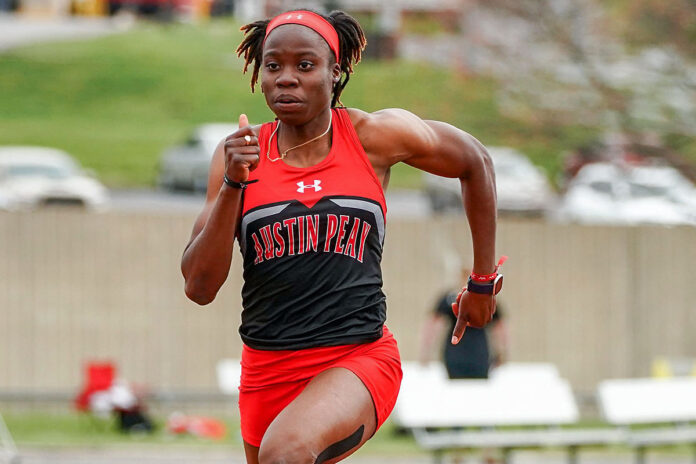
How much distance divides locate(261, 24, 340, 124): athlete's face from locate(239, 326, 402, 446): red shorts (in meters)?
0.82

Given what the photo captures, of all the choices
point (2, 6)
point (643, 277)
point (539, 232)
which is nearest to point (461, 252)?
point (539, 232)

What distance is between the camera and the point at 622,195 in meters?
24.7

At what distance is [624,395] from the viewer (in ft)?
36.9

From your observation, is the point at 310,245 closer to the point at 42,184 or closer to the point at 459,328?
the point at 459,328

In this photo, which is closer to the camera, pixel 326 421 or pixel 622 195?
pixel 326 421

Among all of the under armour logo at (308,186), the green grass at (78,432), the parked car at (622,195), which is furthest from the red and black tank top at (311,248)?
the parked car at (622,195)

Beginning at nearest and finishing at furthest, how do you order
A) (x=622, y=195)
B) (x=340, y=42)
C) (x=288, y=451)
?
(x=288, y=451)
(x=340, y=42)
(x=622, y=195)

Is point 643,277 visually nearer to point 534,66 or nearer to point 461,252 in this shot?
point 461,252

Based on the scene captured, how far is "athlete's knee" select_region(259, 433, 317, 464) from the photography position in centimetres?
402

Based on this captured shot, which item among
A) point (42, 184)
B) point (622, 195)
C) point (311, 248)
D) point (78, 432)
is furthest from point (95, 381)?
point (622, 195)

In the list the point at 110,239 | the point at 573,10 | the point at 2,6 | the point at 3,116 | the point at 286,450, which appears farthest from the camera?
the point at 2,6

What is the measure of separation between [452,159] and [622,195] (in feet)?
68.0

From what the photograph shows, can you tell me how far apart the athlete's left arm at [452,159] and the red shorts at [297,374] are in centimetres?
45

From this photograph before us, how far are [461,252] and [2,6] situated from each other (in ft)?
105
